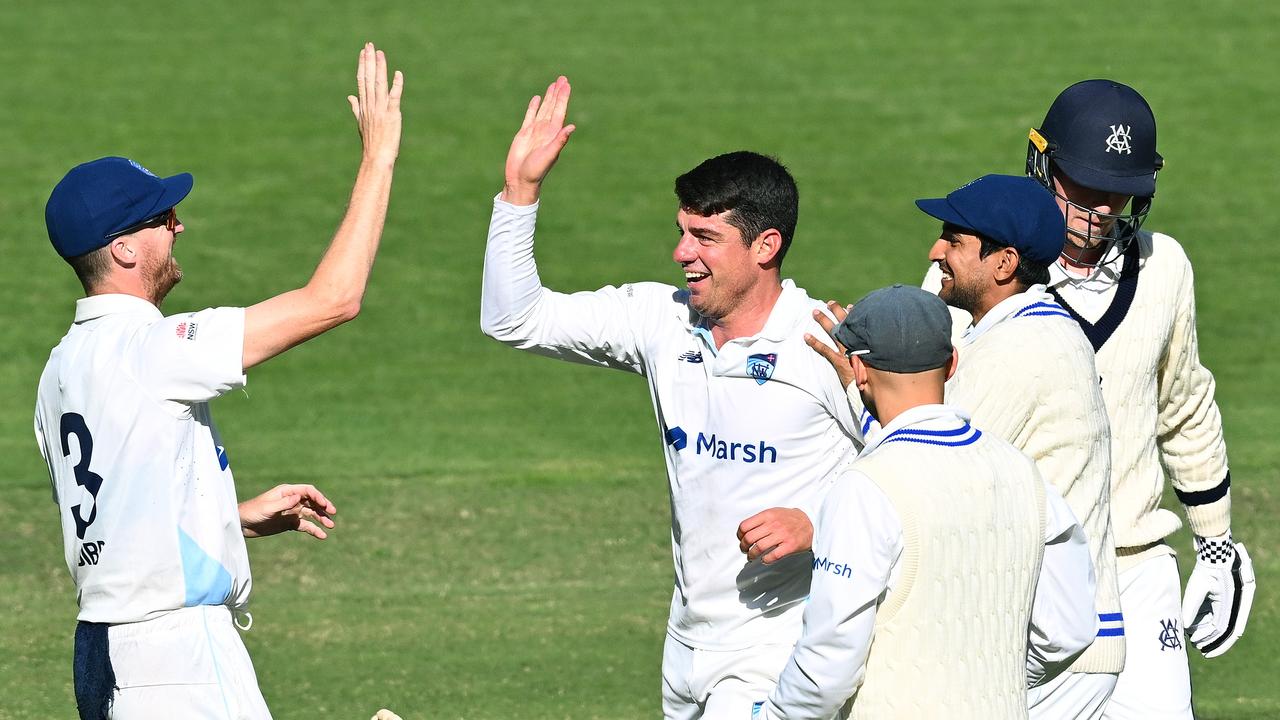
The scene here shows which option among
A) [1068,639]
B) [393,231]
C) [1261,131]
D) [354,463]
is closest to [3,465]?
[354,463]

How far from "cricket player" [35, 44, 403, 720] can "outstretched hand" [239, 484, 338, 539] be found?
0.52 metres

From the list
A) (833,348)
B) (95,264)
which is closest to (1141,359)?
(833,348)

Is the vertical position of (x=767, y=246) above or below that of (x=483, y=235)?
above

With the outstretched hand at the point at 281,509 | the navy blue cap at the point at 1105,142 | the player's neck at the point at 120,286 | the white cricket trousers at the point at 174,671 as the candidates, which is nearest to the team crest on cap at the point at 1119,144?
the navy blue cap at the point at 1105,142

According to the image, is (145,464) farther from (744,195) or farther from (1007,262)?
(1007,262)

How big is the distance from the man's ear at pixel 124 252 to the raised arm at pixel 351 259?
0.39 m

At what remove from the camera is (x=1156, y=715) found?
568 centimetres

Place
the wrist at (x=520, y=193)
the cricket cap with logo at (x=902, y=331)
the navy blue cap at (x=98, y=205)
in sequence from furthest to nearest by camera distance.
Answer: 1. the wrist at (x=520, y=193)
2. the navy blue cap at (x=98, y=205)
3. the cricket cap with logo at (x=902, y=331)

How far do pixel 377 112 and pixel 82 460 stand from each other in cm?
127

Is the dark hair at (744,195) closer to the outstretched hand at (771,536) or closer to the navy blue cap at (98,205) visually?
the outstretched hand at (771,536)

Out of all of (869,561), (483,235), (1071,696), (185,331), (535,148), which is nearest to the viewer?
(869,561)

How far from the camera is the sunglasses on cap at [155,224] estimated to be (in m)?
4.94

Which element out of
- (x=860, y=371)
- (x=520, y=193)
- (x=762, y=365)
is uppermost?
(x=520, y=193)

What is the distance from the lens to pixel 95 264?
4957 millimetres
